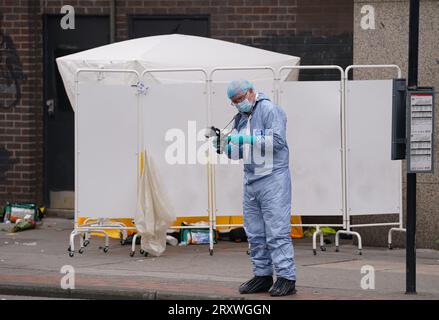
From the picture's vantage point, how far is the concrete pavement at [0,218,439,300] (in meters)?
9.38

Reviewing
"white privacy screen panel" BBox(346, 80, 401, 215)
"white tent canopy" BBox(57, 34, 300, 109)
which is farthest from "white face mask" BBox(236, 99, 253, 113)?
"white tent canopy" BBox(57, 34, 300, 109)

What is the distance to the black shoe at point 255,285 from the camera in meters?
9.28

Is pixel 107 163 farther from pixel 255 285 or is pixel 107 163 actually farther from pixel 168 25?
pixel 168 25

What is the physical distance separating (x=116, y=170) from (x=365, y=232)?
3273 mm

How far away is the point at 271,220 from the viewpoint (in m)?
9.11

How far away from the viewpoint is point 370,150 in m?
11.9

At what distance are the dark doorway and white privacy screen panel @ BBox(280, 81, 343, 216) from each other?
3287 millimetres

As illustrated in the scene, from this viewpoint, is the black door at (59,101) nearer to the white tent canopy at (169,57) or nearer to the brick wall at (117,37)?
the brick wall at (117,37)

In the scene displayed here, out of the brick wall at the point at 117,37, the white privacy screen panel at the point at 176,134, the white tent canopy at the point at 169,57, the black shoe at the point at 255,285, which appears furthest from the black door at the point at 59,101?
the black shoe at the point at 255,285

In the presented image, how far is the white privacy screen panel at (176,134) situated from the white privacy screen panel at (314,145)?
1.00 m

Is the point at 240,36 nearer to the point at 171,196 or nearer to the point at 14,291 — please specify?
the point at 171,196

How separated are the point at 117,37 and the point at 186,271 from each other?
5.23 metres
